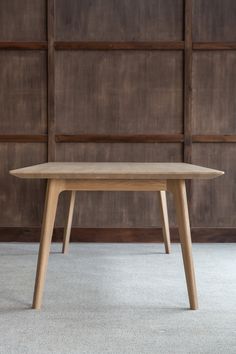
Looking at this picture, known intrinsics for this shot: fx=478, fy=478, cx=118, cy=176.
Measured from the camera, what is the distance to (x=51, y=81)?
2732 millimetres

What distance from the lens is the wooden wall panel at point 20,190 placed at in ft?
9.06

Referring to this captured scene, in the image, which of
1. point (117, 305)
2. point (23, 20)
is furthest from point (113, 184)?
point (23, 20)

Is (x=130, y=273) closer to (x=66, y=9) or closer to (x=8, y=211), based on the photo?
(x=8, y=211)

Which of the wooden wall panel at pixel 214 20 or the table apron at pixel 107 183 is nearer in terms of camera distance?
the table apron at pixel 107 183

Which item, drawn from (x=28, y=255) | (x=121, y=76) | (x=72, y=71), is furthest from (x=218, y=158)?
(x=28, y=255)

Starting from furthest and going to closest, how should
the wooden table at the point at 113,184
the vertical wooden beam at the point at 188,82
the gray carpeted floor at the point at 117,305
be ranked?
the vertical wooden beam at the point at 188,82
the wooden table at the point at 113,184
the gray carpeted floor at the point at 117,305

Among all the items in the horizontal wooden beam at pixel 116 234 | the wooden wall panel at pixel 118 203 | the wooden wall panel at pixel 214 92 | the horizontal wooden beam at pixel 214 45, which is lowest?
the horizontal wooden beam at pixel 116 234

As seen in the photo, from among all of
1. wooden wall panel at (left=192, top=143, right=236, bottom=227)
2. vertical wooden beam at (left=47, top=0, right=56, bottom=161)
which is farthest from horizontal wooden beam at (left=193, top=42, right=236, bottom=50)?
vertical wooden beam at (left=47, top=0, right=56, bottom=161)

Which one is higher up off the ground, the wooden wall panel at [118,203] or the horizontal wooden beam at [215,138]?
the horizontal wooden beam at [215,138]

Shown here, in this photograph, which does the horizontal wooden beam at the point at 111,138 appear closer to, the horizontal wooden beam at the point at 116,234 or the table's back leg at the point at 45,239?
the horizontal wooden beam at the point at 116,234

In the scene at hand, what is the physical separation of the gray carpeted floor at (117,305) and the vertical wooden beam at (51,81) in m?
0.65

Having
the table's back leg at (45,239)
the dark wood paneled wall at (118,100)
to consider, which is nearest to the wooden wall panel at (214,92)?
the dark wood paneled wall at (118,100)

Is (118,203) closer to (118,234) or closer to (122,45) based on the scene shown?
(118,234)

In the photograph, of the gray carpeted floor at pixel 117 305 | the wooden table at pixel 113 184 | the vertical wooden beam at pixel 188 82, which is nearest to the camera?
the gray carpeted floor at pixel 117 305
